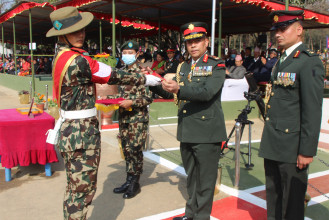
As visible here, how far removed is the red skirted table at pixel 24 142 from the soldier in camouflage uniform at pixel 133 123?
1255 mm

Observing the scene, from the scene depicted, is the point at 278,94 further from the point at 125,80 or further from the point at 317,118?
the point at 125,80

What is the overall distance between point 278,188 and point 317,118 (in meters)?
0.72

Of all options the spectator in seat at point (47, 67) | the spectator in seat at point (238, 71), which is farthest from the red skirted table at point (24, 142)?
the spectator in seat at point (47, 67)

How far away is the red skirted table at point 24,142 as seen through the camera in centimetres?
429

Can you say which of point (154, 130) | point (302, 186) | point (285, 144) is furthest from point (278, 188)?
point (154, 130)

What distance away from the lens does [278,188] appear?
2.65 meters

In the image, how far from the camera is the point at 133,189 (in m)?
3.95

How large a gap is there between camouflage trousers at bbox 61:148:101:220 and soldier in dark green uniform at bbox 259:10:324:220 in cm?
146

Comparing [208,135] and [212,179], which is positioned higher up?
[208,135]

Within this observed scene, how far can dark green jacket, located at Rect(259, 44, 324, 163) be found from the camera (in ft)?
7.49

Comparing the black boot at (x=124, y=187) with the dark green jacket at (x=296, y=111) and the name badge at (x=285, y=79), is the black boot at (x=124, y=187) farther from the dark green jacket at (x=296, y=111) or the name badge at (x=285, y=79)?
the name badge at (x=285, y=79)

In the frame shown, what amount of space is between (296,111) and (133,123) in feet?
6.81

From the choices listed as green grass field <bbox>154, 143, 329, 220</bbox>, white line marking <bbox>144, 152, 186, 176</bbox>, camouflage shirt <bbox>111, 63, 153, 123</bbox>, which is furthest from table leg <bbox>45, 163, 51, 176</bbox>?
green grass field <bbox>154, 143, 329, 220</bbox>

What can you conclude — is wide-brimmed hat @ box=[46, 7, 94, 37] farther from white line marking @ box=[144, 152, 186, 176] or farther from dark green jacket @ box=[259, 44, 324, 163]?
white line marking @ box=[144, 152, 186, 176]
